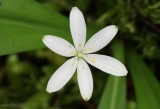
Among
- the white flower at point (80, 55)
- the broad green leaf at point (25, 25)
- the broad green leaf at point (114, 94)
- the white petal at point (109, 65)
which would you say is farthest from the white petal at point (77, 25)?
the broad green leaf at point (114, 94)

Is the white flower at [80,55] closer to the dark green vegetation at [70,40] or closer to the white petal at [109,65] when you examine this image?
the white petal at [109,65]

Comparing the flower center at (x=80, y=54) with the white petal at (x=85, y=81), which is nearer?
the white petal at (x=85, y=81)

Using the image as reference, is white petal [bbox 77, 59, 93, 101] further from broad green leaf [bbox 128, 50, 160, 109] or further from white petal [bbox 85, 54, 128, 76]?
broad green leaf [bbox 128, 50, 160, 109]

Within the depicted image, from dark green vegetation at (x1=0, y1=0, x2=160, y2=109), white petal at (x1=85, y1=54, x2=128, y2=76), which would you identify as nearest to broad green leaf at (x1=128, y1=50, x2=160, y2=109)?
dark green vegetation at (x1=0, y1=0, x2=160, y2=109)

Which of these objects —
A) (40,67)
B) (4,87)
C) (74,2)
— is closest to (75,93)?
(40,67)

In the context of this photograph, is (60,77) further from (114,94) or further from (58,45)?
(114,94)

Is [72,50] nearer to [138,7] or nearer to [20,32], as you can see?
[20,32]
